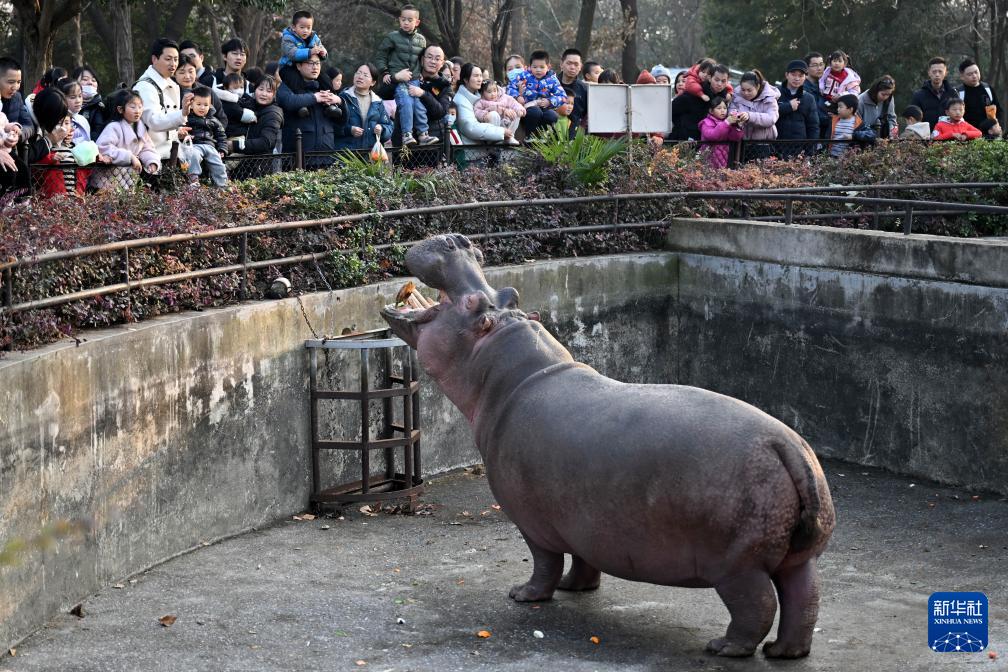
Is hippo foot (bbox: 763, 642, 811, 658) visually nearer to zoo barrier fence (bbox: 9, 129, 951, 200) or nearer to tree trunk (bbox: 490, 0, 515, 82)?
zoo barrier fence (bbox: 9, 129, 951, 200)

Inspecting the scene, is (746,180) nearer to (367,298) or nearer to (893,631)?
(367,298)

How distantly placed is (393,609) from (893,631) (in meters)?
2.81

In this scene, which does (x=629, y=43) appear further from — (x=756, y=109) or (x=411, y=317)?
(x=411, y=317)

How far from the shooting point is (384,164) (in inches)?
470

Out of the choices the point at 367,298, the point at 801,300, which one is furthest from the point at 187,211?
the point at 801,300

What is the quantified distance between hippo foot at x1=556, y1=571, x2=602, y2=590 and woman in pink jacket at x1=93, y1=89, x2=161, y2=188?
492 cm

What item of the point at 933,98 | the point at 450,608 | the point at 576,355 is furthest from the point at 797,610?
the point at 933,98

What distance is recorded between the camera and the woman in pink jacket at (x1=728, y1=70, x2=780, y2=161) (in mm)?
16672

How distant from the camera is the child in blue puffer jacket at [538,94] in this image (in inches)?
638

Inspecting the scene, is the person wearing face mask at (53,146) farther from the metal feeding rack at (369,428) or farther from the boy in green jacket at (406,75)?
the boy in green jacket at (406,75)

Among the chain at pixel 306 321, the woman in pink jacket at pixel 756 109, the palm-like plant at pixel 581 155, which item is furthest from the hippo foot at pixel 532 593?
the woman in pink jacket at pixel 756 109

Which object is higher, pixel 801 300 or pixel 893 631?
pixel 801 300

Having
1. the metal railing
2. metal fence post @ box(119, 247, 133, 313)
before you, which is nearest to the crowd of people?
the metal railing

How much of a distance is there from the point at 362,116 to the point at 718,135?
14.8 ft
